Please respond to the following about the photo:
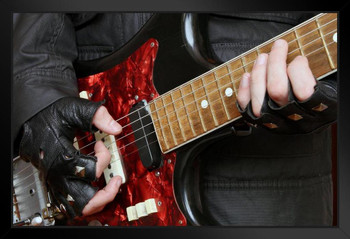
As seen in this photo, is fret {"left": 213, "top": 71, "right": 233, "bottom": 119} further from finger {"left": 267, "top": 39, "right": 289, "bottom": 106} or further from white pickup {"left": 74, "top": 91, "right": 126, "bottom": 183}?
white pickup {"left": 74, "top": 91, "right": 126, "bottom": 183}

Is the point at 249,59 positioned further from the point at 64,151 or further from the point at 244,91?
the point at 64,151

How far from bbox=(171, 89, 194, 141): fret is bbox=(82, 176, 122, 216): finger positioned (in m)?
0.15

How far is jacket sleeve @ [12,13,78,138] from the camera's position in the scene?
0.82 meters

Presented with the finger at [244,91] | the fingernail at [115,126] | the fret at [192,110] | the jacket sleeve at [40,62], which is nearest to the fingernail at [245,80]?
the finger at [244,91]

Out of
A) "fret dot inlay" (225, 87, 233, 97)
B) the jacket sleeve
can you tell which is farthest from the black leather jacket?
"fret dot inlay" (225, 87, 233, 97)

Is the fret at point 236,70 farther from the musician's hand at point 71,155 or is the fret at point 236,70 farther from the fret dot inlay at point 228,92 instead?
the musician's hand at point 71,155

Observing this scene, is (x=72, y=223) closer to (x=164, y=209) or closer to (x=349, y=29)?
(x=164, y=209)

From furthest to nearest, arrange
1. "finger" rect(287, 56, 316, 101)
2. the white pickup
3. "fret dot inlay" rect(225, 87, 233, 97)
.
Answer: the white pickup, "fret dot inlay" rect(225, 87, 233, 97), "finger" rect(287, 56, 316, 101)

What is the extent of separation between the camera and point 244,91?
2.11 ft

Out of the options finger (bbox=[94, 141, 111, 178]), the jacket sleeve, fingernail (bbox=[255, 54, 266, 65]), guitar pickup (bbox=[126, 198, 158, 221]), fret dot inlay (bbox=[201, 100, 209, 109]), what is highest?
the jacket sleeve

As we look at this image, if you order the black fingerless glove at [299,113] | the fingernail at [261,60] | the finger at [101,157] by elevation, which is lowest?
the black fingerless glove at [299,113]

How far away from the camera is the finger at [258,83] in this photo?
0.62 meters

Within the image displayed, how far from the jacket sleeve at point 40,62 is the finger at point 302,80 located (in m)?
0.42

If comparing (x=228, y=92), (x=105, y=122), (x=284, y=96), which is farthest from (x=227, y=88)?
(x=105, y=122)
